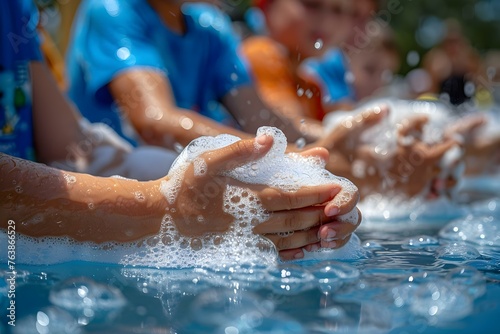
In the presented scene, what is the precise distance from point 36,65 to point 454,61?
4082 mm

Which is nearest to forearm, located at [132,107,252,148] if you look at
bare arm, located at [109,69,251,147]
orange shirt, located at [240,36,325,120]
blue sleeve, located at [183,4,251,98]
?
bare arm, located at [109,69,251,147]

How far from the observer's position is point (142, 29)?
6.12 ft

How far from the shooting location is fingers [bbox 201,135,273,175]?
0.89 metres

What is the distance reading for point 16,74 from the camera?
1455mm

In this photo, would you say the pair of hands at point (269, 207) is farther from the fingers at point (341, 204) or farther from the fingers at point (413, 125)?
the fingers at point (413, 125)

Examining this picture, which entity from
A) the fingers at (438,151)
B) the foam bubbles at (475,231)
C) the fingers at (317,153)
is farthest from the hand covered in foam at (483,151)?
the fingers at (317,153)

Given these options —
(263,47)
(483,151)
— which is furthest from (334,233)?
(483,151)

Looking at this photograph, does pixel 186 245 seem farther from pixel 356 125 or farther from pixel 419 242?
pixel 356 125

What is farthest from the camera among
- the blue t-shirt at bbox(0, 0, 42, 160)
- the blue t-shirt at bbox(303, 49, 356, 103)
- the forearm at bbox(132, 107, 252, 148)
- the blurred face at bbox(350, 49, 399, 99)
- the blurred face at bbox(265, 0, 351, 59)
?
the blurred face at bbox(350, 49, 399, 99)

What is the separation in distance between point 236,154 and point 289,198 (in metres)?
0.10

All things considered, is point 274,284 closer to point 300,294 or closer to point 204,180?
point 300,294

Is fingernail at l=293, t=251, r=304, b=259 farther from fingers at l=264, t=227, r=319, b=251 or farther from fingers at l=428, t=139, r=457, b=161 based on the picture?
fingers at l=428, t=139, r=457, b=161

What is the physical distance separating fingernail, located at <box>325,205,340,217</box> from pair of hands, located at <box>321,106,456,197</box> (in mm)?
665

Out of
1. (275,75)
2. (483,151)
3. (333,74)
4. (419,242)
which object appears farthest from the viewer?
(333,74)
